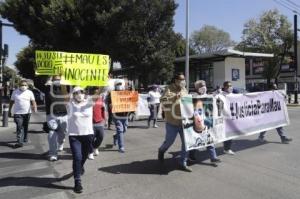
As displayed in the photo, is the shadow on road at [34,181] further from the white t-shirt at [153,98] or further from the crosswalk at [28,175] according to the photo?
the white t-shirt at [153,98]

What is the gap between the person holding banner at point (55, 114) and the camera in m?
8.79

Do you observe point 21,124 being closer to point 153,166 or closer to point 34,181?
point 34,181

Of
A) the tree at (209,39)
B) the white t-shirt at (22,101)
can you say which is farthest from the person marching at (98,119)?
the tree at (209,39)

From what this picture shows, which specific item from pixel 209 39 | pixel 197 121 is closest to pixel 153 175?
pixel 197 121

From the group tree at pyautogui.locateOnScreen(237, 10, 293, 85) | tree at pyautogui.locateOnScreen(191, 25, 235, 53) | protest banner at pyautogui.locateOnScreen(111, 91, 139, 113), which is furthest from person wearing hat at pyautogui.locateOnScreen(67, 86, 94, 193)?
tree at pyautogui.locateOnScreen(191, 25, 235, 53)

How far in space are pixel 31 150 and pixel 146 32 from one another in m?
19.9

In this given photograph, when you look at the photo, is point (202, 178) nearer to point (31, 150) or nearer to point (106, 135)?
point (31, 150)

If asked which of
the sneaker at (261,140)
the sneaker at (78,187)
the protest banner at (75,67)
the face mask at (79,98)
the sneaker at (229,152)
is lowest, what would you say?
the sneaker at (78,187)

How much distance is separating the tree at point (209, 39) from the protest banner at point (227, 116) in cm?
7116

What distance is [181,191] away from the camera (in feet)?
20.9

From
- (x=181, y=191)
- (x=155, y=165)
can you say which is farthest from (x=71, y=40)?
(x=181, y=191)

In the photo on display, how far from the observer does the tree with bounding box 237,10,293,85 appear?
157ft

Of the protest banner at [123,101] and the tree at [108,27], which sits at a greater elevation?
the tree at [108,27]

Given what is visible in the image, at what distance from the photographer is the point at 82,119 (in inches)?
269
